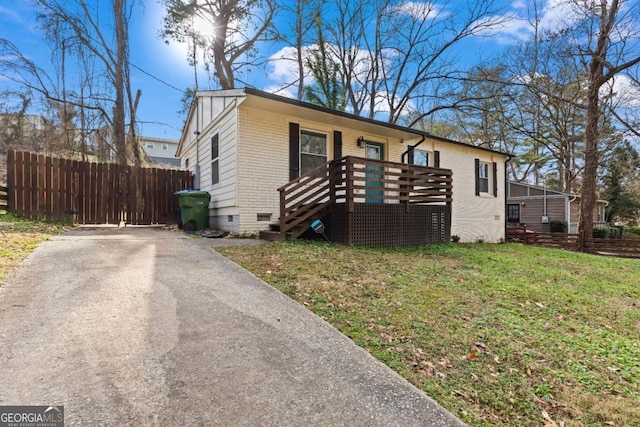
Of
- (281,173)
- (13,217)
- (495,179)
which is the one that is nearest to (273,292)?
(281,173)

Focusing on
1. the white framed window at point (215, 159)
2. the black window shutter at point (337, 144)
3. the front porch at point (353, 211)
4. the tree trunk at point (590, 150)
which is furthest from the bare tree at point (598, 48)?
the white framed window at point (215, 159)

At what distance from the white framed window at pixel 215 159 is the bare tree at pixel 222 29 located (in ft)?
29.8

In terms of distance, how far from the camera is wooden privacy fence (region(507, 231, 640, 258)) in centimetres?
1249

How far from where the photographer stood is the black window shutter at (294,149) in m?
8.22

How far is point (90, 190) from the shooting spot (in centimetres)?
907

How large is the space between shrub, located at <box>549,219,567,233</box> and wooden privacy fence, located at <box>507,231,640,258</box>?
24.2 feet

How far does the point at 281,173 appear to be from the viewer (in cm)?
810

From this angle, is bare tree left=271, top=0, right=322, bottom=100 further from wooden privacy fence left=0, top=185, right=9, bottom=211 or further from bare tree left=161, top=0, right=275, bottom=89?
wooden privacy fence left=0, top=185, right=9, bottom=211

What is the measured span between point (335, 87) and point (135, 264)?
675 inches

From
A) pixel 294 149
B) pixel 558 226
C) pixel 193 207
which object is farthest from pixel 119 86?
pixel 558 226

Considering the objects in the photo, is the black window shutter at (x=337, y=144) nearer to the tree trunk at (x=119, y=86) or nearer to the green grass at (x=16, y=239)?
the green grass at (x=16, y=239)

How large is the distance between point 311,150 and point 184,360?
7274mm

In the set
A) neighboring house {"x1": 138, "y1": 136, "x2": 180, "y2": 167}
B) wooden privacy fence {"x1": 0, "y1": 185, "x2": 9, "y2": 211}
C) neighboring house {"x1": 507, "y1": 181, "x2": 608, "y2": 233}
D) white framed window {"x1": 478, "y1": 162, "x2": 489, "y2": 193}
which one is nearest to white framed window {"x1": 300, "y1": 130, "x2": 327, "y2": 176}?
wooden privacy fence {"x1": 0, "y1": 185, "x2": 9, "y2": 211}

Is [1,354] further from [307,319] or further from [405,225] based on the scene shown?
[405,225]
